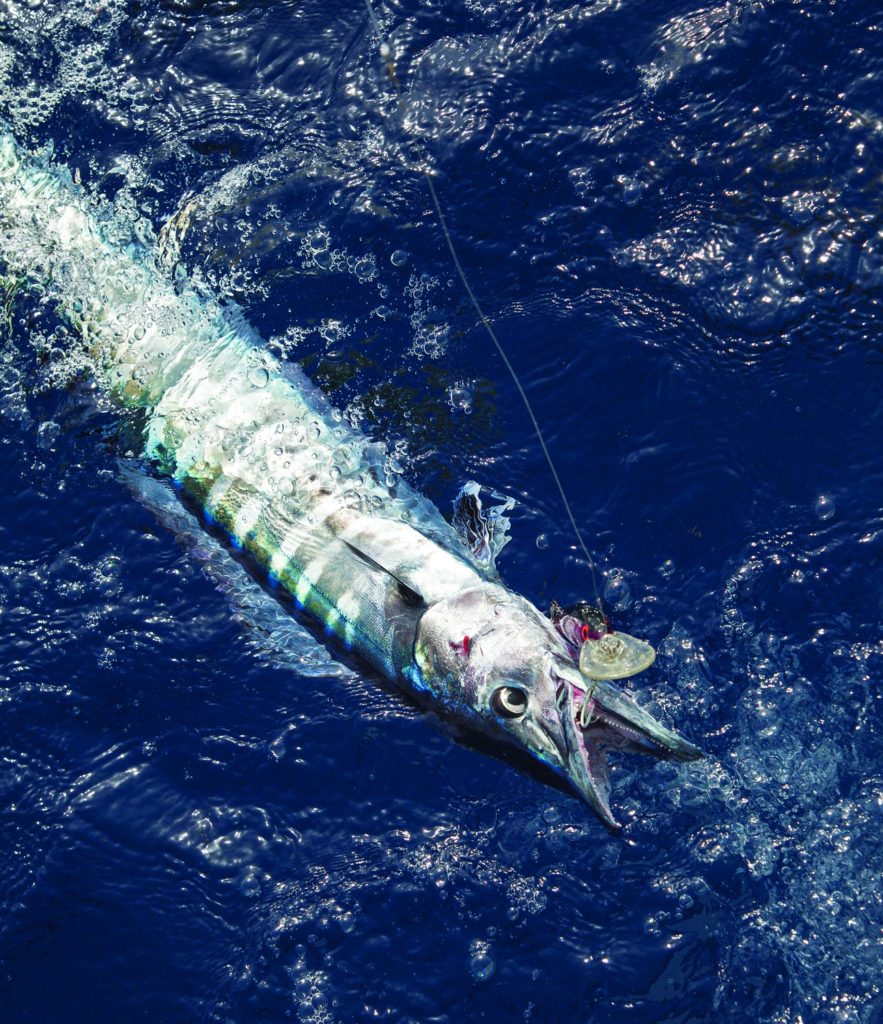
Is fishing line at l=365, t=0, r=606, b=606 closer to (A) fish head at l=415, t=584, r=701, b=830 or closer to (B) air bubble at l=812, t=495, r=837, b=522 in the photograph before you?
(A) fish head at l=415, t=584, r=701, b=830

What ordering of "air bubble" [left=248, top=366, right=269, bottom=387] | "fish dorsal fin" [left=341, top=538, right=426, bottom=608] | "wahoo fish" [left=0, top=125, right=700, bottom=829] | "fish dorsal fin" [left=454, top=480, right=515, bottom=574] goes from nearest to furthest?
1. "wahoo fish" [left=0, top=125, right=700, bottom=829]
2. "fish dorsal fin" [left=341, top=538, right=426, bottom=608]
3. "fish dorsal fin" [left=454, top=480, right=515, bottom=574]
4. "air bubble" [left=248, top=366, right=269, bottom=387]

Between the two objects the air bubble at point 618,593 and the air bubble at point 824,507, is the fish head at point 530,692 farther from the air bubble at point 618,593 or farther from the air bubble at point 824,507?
the air bubble at point 824,507

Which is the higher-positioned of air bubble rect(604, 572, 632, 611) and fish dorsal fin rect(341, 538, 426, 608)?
fish dorsal fin rect(341, 538, 426, 608)

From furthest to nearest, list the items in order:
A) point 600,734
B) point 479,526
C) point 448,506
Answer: point 448,506 < point 479,526 < point 600,734

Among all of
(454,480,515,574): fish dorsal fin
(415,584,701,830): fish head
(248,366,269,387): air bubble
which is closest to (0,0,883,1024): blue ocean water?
(454,480,515,574): fish dorsal fin

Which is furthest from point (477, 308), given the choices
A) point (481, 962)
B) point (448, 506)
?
point (481, 962)

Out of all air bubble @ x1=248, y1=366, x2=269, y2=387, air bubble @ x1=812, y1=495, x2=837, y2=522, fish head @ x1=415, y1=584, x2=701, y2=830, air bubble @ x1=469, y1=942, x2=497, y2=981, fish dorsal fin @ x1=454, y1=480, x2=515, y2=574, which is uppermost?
air bubble @ x1=248, y1=366, x2=269, y2=387

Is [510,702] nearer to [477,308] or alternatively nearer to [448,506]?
[448,506]

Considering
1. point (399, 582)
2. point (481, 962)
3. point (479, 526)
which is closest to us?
point (481, 962)
